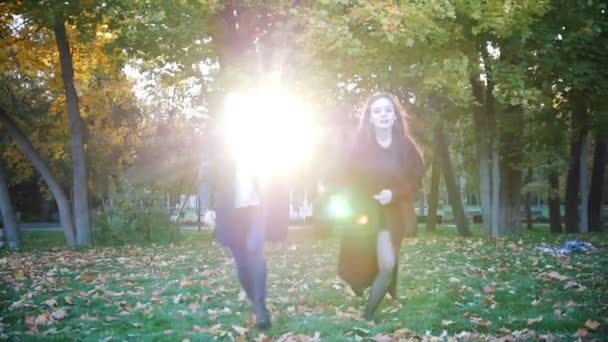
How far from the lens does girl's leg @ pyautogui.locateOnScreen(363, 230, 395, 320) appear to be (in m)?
6.11

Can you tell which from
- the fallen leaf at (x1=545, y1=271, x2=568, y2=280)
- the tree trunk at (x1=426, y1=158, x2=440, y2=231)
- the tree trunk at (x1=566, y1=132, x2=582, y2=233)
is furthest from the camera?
the tree trunk at (x1=426, y1=158, x2=440, y2=231)

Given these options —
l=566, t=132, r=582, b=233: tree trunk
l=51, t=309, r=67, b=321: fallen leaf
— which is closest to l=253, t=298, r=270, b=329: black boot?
l=51, t=309, r=67, b=321: fallen leaf

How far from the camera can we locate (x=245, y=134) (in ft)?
20.9

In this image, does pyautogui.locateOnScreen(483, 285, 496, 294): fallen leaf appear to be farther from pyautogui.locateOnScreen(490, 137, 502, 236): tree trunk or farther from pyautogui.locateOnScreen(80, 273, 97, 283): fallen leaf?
pyautogui.locateOnScreen(490, 137, 502, 236): tree trunk

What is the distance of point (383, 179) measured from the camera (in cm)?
607

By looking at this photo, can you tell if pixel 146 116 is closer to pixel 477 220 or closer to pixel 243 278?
pixel 477 220

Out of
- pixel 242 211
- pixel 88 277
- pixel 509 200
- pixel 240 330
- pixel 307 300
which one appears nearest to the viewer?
pixel 240 330

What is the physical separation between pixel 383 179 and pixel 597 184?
2260cm

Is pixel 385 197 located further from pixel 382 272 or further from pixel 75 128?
pixel 75 128

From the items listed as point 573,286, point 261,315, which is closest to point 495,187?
point 573,286

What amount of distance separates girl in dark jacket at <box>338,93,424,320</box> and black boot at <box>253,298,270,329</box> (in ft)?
3.10

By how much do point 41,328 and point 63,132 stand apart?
1897cm

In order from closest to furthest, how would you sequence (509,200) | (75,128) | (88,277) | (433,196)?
(88,277)
(75,128)
(509,200)
(433,196)

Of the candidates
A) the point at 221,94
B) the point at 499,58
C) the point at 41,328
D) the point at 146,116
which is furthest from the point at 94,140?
the point at 41,328
